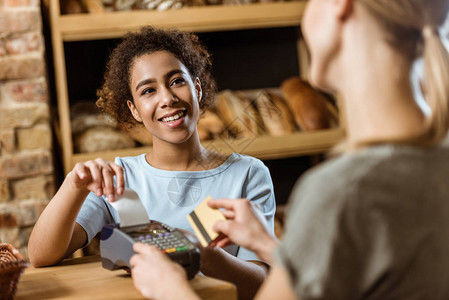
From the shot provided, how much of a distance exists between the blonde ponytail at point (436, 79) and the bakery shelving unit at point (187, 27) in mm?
1270

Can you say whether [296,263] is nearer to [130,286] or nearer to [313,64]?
[313,64]

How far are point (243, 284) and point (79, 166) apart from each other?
1.50ft

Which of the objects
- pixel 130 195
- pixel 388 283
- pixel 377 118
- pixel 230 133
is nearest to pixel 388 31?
pixel 377 118

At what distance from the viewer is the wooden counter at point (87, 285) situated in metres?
0.90

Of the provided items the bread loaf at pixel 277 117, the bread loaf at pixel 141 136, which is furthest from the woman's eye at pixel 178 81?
the bread loaf at pixel 277 117

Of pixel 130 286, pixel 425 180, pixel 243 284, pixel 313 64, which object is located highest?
pixel 313 64

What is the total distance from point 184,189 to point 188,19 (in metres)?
0.87

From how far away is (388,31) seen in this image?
0.59 meters

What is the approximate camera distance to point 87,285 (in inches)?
39.1

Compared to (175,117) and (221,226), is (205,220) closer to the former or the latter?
(221,226)

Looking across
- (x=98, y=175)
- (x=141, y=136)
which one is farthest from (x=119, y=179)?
(x=141, y=136)

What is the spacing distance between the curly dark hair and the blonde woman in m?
0.91

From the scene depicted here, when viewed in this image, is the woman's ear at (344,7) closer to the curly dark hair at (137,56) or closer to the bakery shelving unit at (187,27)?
the curly dark hair at (137,56)

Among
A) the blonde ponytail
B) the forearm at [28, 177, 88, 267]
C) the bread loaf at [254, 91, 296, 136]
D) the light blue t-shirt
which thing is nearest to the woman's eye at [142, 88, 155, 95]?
the light blue t-shirt
